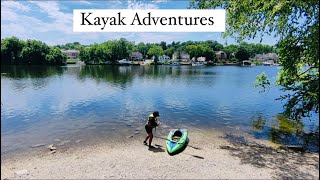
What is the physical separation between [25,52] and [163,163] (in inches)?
5143

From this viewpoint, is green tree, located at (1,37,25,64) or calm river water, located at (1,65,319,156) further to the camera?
green tree, located at (1,37,25,64)

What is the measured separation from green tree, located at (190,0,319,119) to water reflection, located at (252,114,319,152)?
3.39 meters

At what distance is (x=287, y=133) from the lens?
23938mm

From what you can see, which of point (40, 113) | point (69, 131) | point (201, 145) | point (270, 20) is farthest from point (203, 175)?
point (40, 113)

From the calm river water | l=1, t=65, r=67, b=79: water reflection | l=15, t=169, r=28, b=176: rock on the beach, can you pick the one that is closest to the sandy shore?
l=15, t=169, r=28, b=176: rock on the beach

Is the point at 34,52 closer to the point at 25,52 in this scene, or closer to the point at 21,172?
the point at 25,52

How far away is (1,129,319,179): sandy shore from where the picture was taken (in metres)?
13.9

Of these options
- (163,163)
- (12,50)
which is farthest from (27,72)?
(163,163)

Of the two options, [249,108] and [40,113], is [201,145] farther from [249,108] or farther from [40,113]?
[40,113]

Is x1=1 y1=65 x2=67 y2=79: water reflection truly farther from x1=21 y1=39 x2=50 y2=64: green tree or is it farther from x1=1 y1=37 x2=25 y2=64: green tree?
x1=1 y1=37 x2=25 y2=64: green tree

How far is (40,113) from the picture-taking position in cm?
3103

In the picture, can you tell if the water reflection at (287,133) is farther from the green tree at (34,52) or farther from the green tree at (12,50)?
the green tree at (12,50)

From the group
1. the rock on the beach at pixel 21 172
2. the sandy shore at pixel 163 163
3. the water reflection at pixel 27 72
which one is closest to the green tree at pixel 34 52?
the water reflection at pixel 27 72

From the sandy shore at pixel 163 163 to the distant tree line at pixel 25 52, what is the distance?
408ft
